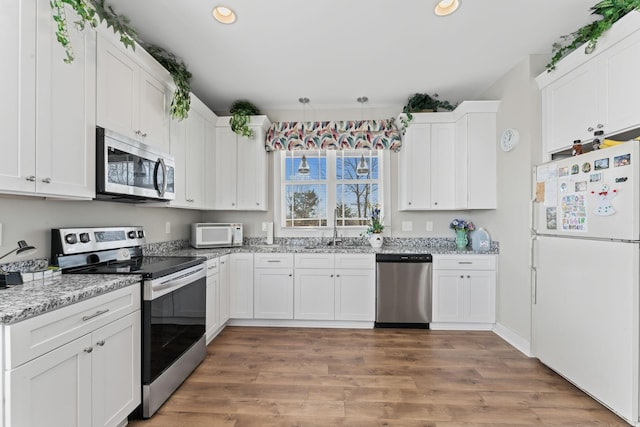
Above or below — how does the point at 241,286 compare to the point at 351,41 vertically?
below

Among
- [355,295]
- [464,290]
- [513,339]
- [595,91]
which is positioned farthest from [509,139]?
[355,295]

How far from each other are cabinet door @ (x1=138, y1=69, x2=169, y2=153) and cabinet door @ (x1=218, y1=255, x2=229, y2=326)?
4.09ft

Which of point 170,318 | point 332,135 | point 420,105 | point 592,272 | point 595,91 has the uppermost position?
point 420,105

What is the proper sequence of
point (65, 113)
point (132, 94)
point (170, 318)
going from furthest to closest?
1. point (132, 94)
2. point (170, 318)
3. point (65, 113)

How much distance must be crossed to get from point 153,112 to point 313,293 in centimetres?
232

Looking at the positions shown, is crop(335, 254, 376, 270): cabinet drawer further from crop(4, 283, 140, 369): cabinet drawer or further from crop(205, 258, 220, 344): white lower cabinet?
crop(4, 283, 140, 369): cabinet drawer

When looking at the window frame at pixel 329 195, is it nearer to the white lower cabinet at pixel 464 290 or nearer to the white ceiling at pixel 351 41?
the white ceiling at pixel 351 41

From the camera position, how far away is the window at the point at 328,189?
13.3 feet

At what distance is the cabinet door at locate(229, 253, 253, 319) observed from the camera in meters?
3.43

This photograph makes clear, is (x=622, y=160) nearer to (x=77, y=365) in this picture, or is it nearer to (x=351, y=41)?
(x=351, y=41)

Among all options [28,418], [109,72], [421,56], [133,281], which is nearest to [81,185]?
[133,281]

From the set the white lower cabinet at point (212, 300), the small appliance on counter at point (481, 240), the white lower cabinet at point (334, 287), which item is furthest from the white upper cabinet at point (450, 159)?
the white lower cabinet at point (212, 300)

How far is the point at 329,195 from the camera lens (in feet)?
13.3

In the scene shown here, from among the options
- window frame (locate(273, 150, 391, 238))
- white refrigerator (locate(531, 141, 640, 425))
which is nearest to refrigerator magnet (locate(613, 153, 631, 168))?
white refrigerator (locate(531, 141, 640, 425))
